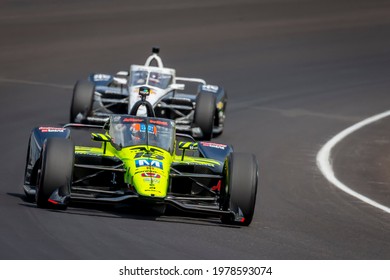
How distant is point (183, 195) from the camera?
1473 centimetres

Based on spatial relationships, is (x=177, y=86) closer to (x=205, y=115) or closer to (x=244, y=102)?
(x=205, y=115)

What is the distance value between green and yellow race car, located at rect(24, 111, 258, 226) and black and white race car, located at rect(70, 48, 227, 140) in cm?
562

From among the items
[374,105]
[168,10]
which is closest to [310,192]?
[374,105]

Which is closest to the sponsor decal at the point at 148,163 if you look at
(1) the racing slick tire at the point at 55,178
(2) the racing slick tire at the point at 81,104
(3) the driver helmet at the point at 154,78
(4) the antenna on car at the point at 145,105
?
(1) the racing slick tire at the point at 55,178

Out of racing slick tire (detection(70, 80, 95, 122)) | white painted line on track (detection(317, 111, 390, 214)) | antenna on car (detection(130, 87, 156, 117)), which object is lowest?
white painted line on track (detection(317, 111, 390, 214))

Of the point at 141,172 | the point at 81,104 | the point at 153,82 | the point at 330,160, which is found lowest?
the point at 330,160

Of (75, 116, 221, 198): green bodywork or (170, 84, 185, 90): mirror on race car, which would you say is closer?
(75, 116, 221, 198): green bodywork

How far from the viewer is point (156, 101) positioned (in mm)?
22797

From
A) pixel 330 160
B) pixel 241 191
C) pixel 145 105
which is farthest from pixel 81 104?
pixel 241 191

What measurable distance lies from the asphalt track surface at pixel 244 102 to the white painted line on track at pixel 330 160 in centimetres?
15

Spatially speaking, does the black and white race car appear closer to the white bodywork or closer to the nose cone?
the white bodywork

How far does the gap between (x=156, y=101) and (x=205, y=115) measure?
145 centimetres

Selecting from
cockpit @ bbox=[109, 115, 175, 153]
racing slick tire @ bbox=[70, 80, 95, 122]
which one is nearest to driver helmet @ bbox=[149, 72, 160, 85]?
racing slick tire @ bbox=[70, 80, 95, 122]

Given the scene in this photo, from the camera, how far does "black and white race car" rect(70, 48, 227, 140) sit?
21.8 m
